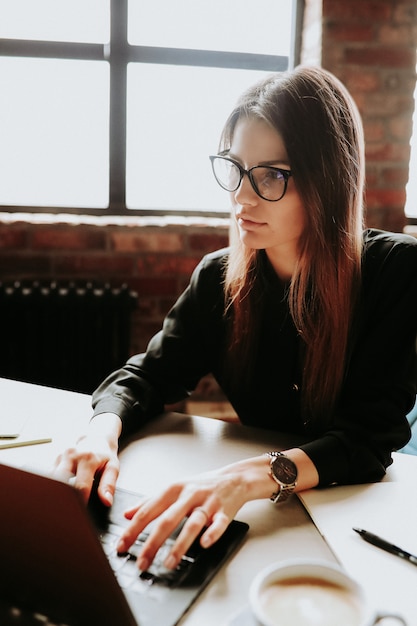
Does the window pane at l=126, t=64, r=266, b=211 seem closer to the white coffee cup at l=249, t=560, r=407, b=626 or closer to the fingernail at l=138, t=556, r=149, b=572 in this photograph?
the fingernail at l=138, t=556, r=149, b=572

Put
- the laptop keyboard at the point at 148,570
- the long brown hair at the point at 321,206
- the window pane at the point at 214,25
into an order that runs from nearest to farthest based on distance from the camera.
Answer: the laptop keyboard at the point at 148,570 → the long brown hair at the point at 321,206 → the window pane at the point at 214,25

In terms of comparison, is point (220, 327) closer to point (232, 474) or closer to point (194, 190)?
Result: point (232, 474)

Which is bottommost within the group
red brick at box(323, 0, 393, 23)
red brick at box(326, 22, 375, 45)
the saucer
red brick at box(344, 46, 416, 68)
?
the saucer

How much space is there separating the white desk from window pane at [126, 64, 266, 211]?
1.40m

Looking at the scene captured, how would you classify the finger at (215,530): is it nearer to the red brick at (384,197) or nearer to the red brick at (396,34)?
the red brick at (384,197)

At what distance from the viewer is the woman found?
3.01 feet

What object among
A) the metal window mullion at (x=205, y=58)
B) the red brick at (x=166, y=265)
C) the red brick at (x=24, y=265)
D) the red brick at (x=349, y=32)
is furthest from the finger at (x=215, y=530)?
the metal window mullion at (x=205, y=58)

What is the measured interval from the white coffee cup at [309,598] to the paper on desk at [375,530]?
41mm

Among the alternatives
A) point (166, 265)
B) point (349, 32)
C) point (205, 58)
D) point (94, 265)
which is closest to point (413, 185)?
point (349, 32)

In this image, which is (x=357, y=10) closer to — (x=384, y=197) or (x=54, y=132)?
(x=384, y=197)

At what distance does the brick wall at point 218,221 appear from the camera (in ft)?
6.93

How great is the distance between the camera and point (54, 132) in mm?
2373

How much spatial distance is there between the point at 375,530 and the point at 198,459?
30 centimetres

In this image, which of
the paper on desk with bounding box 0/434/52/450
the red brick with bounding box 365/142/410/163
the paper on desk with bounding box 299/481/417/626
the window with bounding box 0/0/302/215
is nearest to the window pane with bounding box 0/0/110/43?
the window with bounding box 0/0/302/215
